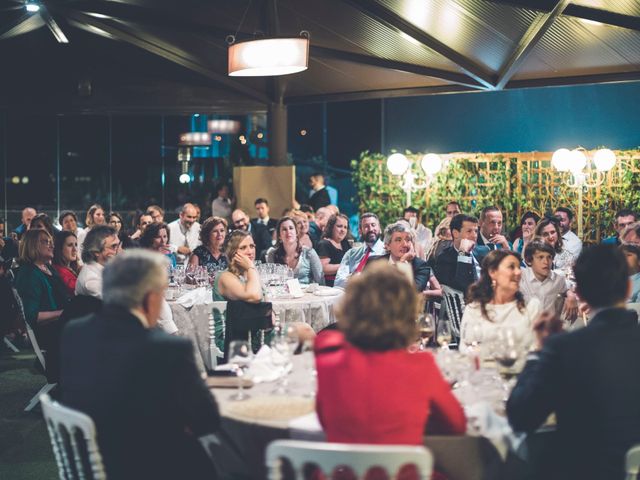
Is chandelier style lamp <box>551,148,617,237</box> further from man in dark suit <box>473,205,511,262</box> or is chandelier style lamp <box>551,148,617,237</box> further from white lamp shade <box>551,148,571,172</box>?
man in dark suit <box>473,205,511,262</box>

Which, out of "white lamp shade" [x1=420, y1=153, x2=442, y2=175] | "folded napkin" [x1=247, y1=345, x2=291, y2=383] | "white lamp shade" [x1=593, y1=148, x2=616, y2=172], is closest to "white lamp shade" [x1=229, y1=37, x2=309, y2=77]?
"folded napkin" [x1=247, y1=345, x2=291, y2=383]

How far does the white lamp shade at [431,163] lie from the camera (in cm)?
1271

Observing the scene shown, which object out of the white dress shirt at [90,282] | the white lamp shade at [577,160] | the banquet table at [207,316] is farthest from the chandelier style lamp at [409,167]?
the white dress shirt at [90,282]

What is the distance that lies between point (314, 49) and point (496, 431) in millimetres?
8234

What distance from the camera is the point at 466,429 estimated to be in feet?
9.31

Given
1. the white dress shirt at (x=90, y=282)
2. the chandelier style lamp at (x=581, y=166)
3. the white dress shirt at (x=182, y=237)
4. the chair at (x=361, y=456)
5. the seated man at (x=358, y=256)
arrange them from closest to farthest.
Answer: the chair at (x=361, y=456), the white dress shirt at (x=90, y=282), the seated man at (x=358, y=256), the white dress shirt at (x=182, y=237), the chandelier style lamp at (x=581, y=166)

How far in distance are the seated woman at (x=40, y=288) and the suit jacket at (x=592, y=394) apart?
3724 millimetres

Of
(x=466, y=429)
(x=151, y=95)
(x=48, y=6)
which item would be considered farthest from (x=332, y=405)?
(x=151, y=95)

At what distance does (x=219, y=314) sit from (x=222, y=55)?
22.7ft

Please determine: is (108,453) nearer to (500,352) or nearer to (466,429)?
(466,429)

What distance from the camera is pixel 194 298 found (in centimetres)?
635

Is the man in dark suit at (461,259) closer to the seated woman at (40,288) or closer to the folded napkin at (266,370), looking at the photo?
the seated woman at (40,288)

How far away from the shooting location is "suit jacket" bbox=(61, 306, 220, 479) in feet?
8.85

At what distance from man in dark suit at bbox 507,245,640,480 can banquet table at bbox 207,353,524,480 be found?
0.64ft
